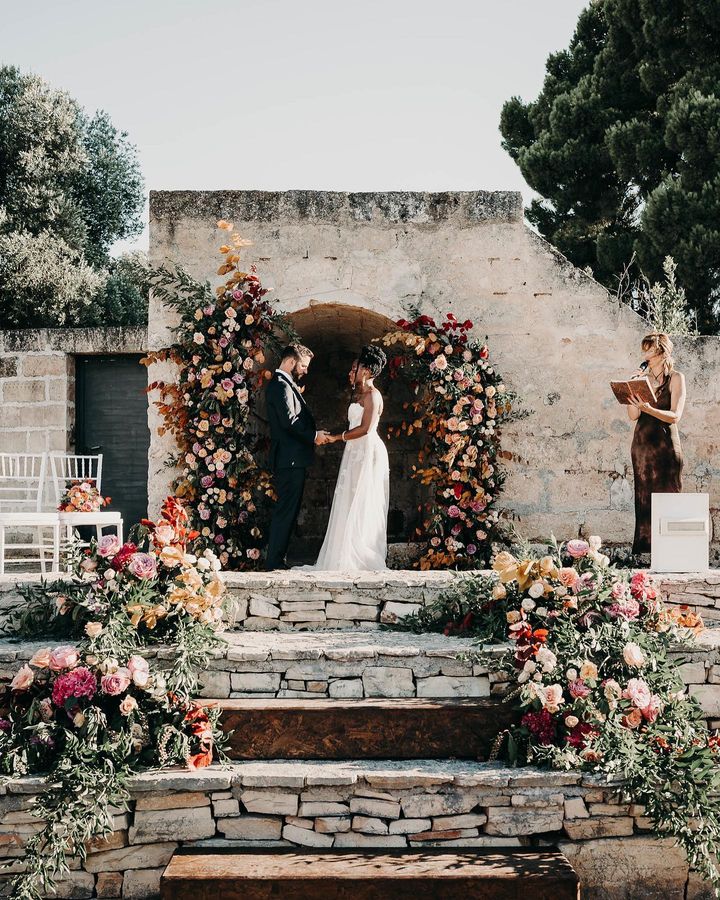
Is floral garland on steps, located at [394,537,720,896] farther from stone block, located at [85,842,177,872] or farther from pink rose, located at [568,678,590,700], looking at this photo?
stone block, located at [85,842,177,872]

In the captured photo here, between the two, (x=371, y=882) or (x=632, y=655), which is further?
(x=632, y=655)

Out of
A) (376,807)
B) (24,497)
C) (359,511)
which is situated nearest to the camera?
Answer: (376,807)

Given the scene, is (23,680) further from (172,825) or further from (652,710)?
(652,710)

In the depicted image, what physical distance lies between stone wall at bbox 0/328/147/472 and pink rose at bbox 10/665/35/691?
4.89 m

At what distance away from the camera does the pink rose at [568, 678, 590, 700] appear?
4121mm

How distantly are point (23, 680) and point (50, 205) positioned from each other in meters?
12.0

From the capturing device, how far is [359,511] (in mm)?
6922

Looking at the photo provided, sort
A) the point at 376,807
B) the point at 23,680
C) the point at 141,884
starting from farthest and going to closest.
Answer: the point at 23,680
the point at 376,807
the point at 141,884

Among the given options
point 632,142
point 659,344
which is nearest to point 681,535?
point 659,344

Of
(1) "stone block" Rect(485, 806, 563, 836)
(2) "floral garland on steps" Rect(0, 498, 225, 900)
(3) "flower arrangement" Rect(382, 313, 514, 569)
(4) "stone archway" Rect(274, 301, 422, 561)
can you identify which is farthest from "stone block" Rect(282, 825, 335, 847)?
(4) "stone archway" Rect(274, 301, 422, 561)

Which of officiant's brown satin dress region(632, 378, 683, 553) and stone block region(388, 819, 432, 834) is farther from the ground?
officiant's brown satin dress region(632, 378, 683, 553)

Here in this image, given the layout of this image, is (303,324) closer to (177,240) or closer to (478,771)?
(177,240)

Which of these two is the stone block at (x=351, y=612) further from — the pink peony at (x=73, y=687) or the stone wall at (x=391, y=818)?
the pink peony at (x=73, y=687)

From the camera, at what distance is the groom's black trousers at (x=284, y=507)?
21.5 ft
